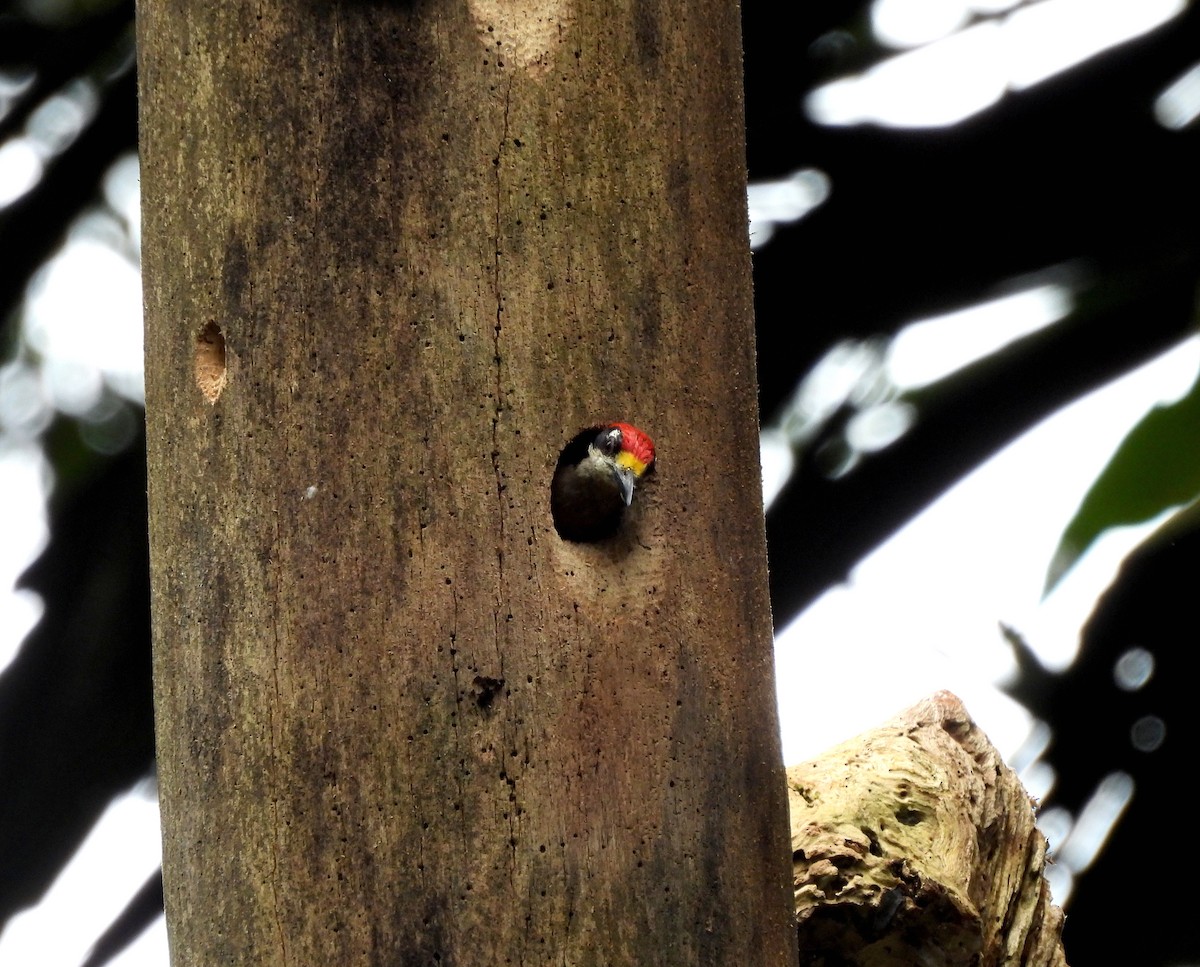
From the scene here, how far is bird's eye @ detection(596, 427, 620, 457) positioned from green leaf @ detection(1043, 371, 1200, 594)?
79cm

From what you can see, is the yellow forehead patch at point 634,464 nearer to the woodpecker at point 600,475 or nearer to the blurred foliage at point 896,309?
the woodpecker at point 600,475

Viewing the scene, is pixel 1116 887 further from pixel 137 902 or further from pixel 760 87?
pixel 137 902

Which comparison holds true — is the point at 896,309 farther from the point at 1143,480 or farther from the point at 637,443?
the point at 637,443

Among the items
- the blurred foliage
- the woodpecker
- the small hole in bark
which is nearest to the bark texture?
the woodpecker

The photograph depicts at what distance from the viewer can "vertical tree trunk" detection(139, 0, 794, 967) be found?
233cm

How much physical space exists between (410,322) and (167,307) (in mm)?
468

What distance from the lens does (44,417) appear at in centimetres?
512

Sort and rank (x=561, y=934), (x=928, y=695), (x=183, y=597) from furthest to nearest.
→ (x=928, y=695), (x=183, y=597), (x=561, y=934)

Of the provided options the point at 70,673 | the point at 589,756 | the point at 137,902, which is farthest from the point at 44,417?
the point at 589,756

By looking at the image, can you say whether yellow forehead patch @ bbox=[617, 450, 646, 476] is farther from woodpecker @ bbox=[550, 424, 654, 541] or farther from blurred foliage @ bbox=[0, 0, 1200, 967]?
blurred foliage @ bbox=[0, 0, 1200, 967]

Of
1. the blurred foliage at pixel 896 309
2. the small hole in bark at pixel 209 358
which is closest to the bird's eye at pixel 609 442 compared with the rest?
the small hole in bark at pixel 209 358

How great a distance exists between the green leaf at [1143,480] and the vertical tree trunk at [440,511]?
1.90 feet

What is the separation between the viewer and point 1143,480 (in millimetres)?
2738

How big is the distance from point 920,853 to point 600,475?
1139 millimetres
